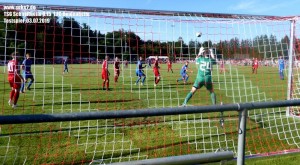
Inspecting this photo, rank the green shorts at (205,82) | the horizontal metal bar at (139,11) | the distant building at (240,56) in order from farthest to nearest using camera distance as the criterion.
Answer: the green shorts at (205,82) < the distant building at (240,56) < the horizontal metal bar at (139,11)

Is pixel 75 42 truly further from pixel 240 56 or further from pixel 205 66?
pixel 240 56

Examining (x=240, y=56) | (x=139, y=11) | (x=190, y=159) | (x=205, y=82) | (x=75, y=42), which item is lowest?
(x=190, y=159)

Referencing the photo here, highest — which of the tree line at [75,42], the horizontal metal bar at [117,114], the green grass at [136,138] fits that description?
the tree line at [75,42]

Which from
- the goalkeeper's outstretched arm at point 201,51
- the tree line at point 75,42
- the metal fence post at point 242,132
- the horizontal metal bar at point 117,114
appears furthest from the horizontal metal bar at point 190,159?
the goalkeeper's outstretched arm at point 201,51

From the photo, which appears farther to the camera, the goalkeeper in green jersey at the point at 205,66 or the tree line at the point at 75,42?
the goalkeeper in green jersey at the point at 205,66

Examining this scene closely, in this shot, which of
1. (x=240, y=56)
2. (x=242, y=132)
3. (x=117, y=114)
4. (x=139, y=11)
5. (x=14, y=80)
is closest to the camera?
(x=117, y=114)

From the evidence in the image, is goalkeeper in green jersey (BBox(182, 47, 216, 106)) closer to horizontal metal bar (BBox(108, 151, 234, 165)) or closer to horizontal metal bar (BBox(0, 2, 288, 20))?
horizontal metal bar (BBox(0, 2, 288, 20))

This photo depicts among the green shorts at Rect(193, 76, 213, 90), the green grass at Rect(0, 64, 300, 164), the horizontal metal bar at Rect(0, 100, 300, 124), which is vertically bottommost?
the green grass at Rect(0, 64, 300, 164)

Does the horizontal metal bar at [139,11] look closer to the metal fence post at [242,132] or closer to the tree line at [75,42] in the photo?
the tree line at [75,42]

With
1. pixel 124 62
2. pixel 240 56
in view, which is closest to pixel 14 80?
pixel 124 62

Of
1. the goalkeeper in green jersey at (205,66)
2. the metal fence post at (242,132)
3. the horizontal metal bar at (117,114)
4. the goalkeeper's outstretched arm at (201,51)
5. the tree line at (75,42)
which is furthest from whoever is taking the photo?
the goalkeeper in green jersey at (205,66)

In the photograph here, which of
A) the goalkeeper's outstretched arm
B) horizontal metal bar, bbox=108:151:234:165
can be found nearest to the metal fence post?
horizontal metal bar, bbox=108:151:234:165

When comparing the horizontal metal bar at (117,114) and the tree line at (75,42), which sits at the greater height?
the tree line at (75,42)

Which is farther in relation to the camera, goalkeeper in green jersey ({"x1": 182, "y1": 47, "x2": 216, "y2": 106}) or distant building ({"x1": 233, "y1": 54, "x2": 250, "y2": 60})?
distant building ({"x1": 233, "y1": 54, "x2": 250, "y2": 60})
